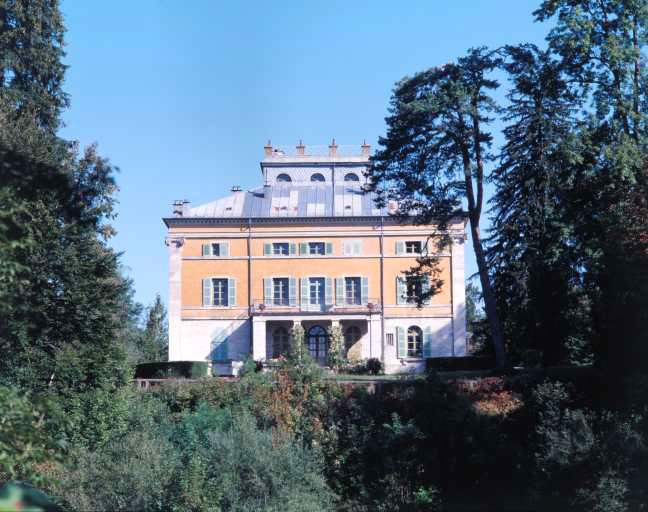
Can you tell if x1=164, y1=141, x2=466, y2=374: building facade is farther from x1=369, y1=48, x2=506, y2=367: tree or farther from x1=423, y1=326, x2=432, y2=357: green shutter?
x1=369, y1=48, x2=506, y2=367: tree

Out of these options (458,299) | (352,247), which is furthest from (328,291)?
(458,299)

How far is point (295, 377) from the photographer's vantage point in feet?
68.0

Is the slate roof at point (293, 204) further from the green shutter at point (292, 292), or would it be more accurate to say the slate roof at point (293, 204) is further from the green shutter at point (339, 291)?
the green shutter at point (292, 292)

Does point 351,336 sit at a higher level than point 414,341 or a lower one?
higher

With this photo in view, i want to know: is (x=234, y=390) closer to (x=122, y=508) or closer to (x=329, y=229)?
(x=122, y=508)

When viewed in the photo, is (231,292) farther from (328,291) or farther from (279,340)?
(328,291)

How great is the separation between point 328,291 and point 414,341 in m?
5.33

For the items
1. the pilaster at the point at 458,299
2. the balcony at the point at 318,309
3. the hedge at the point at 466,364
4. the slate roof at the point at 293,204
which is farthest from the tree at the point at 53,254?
the pilaster at the point at 458,299

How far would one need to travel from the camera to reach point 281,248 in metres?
44.2

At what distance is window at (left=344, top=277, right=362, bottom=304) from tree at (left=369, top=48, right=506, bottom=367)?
18550 millimetres

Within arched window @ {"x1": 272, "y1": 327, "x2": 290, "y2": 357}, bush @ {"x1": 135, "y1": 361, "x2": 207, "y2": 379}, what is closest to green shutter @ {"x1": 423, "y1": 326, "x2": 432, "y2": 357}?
arched window @ {"x1": 272, "y1": 327, "x2": 290, "y2": 357}

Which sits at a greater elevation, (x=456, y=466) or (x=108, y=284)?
(x=108, y=284)

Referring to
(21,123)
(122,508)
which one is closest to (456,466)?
(122,508)

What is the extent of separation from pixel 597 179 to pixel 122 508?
14309 mm
